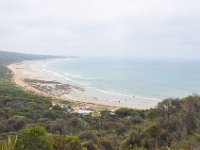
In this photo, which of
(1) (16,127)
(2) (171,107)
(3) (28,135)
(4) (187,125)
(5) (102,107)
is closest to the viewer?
(3) (28,135)

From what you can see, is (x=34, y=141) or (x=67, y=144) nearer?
(x=34, y=141)

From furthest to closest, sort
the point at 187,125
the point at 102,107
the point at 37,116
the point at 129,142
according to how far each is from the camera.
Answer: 1. the point at 102,107
2. the point at 37,116
3. the point at 129,142
4. the point at 187,125

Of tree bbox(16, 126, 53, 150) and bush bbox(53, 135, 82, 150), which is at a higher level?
tree bbox(16, 126, 53, 150)

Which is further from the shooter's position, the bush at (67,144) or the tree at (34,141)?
the bush at (67,144)

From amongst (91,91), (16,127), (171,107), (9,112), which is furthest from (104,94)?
(171,107)

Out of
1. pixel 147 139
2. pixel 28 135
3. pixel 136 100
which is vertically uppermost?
pixel 28 135

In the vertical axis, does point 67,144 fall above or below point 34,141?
below

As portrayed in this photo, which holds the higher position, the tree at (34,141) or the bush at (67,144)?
the tree at (34,141)

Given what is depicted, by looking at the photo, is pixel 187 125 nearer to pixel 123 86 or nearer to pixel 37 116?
pixel 37 116

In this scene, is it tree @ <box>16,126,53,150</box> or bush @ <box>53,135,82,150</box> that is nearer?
tree @ <box>16,126,53,150</box>

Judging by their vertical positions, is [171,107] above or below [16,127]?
above

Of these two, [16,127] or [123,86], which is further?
[123,86]
